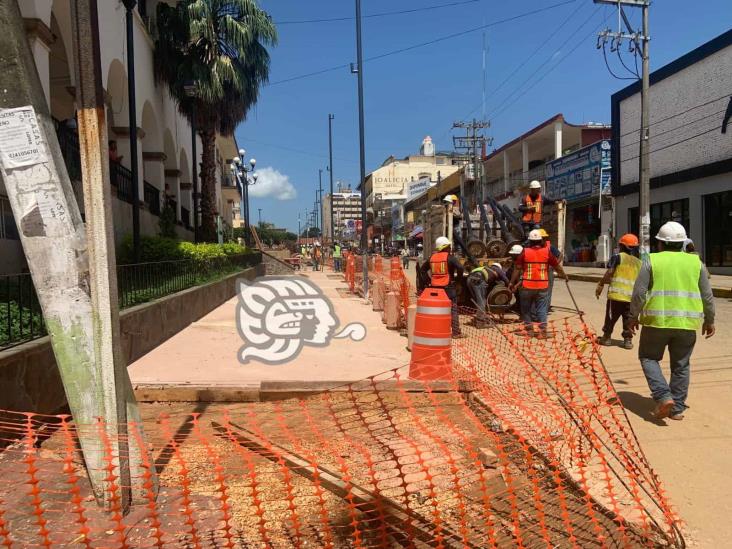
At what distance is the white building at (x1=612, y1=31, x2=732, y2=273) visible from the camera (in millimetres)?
18875

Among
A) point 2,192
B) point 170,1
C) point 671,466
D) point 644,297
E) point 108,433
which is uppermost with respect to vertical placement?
point 170,1

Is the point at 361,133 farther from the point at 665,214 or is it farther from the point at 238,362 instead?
the point at 665,214

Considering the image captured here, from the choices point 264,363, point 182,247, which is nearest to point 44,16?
point 182,247

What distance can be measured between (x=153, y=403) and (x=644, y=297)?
4.74m

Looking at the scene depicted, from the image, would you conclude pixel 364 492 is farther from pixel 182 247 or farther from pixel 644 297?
pixel 182 247

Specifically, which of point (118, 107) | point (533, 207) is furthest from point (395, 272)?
point (118, 107)

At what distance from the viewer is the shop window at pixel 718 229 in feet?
62.3

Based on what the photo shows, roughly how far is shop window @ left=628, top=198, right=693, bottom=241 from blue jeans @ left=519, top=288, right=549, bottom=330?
16.0 metres

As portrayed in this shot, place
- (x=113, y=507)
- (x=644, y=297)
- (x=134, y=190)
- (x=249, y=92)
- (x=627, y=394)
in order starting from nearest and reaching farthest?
(x=113, y=507)
(x=644, y=297)
(x=627, y=394)
(x=134, y=190)
(x=249, y=92)

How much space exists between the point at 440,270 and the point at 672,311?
3.73m

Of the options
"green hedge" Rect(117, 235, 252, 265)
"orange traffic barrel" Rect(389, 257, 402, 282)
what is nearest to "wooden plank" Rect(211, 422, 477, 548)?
"orange traffic barrel" Rect(389, 257, 402, 282)

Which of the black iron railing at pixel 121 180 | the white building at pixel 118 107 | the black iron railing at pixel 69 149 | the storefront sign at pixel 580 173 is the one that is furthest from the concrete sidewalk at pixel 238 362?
the storefront sign at pixel 580 173

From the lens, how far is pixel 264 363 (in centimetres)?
725

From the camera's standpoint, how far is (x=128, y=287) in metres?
7.77
